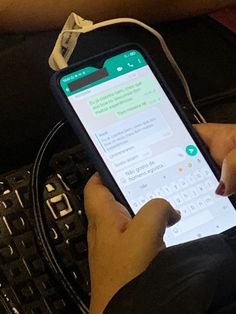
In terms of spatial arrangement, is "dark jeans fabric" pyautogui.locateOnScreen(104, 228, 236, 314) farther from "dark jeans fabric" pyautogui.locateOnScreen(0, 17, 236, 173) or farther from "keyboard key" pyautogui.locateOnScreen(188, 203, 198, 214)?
"dark jeans fabric" pyautogui.locateOnScreen(0, 17, 236, 173)

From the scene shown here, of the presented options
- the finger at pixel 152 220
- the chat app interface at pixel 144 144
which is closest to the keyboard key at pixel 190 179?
the chat app interface at pixel 144 144

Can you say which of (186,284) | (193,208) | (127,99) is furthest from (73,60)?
(186,284)

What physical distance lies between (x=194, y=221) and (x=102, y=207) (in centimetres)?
10

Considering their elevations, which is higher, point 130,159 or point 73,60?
point 73,60

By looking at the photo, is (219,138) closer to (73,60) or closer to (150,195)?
(150,195)

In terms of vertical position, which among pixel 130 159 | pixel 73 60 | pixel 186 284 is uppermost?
pixel 73 60

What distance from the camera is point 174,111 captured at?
0.69 m

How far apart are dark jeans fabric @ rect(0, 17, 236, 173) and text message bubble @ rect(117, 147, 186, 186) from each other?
0.09 m

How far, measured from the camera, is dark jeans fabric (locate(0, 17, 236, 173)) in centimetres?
77

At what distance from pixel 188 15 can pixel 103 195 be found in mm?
282

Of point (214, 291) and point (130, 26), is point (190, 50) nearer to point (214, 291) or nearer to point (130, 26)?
point (130, 26)

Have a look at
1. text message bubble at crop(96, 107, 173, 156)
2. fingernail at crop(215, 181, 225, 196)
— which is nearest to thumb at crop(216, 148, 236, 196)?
fingernail at crop(215, 181, 225, 196)

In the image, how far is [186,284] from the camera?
0.50 m

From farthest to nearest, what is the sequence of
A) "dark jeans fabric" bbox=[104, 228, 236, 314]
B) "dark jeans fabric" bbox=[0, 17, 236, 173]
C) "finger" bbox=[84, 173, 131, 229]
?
"dark jeans fabric" bbox=[0, 17, 236, 173], "finger" bbox=[84, 173, 131, 229], "dark jeans fabric" bbox=[104, 228, 236, 314]
